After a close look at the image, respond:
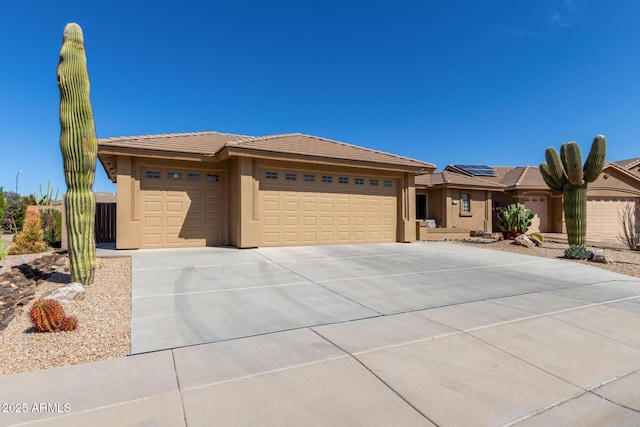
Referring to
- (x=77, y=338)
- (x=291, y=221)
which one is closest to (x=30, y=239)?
(x=291, y=221)

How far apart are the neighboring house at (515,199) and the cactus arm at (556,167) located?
5.69m

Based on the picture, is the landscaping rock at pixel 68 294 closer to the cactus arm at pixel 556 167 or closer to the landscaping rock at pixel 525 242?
the landscaping rock at pixel 525 242

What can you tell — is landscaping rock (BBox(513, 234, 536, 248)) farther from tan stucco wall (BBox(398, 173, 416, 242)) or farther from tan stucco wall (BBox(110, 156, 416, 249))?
tan stucco wall (BBox(110, 156, 416, 249))

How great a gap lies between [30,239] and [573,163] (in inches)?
769

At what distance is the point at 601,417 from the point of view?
8.77ft

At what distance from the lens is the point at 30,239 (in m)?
11.5

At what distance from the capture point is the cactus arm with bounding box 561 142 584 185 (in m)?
12.4

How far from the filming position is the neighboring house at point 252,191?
36.1 feet

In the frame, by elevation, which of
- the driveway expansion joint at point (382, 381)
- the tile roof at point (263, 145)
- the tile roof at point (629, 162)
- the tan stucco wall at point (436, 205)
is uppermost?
the tile roof at point (629, 162)

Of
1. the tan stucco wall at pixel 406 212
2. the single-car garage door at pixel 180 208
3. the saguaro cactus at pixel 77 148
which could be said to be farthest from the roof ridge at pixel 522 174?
the saguaro cactus at pixel 77 148

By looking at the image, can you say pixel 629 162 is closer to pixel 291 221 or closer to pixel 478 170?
pixel 478 170

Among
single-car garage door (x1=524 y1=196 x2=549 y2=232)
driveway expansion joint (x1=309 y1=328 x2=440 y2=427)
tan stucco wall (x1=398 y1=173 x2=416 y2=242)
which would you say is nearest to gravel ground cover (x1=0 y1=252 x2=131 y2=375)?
driveway expansion joint (x1=309 y1=328 x2=440 y2=427)

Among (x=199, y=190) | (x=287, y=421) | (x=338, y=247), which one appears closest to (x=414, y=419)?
(x=287, y=421)

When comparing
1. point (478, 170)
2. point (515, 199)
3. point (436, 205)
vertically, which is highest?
point (478, 170)
